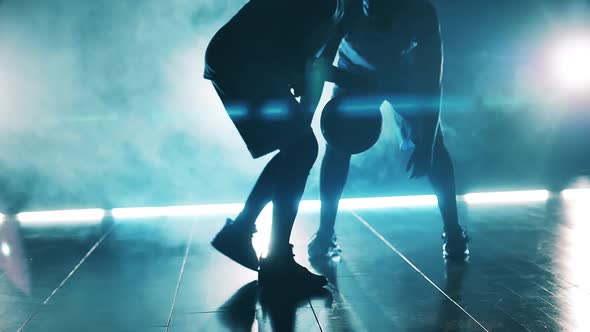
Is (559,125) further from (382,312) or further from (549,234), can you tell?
(382,312)

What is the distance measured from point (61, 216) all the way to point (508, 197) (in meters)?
2.57

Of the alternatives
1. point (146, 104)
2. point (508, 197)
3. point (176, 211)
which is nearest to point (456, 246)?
point (508, 197)

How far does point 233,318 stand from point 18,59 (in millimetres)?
2397

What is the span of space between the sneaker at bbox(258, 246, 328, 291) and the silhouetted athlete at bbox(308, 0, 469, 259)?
404mm

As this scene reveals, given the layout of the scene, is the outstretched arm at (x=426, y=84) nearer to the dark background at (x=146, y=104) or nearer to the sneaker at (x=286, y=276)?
the sneaker at (x=286, y=276)

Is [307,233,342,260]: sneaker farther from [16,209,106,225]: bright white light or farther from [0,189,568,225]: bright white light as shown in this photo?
[16,209,106,225]: bright white light

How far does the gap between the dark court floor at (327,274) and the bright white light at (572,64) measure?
113cm

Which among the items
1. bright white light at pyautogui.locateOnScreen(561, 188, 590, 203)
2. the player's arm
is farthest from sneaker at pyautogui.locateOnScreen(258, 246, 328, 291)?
bright white light at pyautogui.locateOnScreen(561, 188, 590, 203)

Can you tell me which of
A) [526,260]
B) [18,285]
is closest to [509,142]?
[526,260]

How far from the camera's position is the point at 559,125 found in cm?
379

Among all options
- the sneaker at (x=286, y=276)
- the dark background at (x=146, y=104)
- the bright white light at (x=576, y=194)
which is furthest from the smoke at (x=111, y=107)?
the bright white light at (x=576, y=194)

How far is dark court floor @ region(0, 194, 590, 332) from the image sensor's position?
1.61 metres

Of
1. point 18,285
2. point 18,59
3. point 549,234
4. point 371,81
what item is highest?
point 18,59

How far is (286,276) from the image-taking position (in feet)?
6.16
